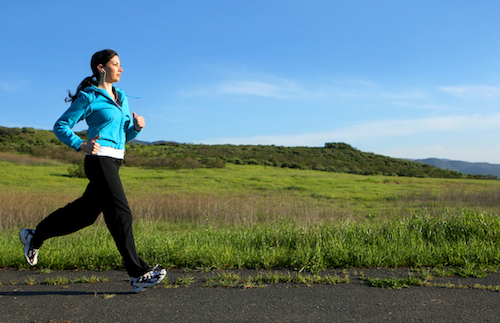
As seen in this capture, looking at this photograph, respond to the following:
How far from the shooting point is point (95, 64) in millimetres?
4066

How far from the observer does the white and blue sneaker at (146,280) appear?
3762 mm

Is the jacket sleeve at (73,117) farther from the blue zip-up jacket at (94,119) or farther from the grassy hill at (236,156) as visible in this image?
the grassy hill at (236,156)

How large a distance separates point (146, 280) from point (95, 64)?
2.26 meters

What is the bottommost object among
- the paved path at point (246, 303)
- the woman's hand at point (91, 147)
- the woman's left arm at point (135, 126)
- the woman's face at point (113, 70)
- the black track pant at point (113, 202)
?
the paved path at point (246, 303)

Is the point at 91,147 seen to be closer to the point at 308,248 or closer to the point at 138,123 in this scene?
the point at 138,123

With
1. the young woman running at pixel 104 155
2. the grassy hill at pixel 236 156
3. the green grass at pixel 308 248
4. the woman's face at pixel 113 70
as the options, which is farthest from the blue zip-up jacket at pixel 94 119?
the grassy hill at pixel 236 156

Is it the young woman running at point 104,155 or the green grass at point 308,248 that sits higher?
the young woman running at point 104,155

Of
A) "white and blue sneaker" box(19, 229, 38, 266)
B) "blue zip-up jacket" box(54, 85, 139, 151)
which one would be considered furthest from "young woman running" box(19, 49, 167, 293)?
"white and blue sneaker" box(19, 229, 38, 266)

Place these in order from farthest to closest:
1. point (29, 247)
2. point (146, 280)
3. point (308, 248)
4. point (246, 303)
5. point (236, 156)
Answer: point (236, 156) < point (308, 248) < point (29, 247) < point (146, 280) < point (246, 303)

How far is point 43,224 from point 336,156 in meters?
70.8

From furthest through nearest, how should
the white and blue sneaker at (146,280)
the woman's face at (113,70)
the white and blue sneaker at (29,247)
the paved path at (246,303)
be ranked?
the white and blue sneaker at (29,247), the woman's face at (113,70), the white and blue sneaker at (146,280), the paved path at (246,303)

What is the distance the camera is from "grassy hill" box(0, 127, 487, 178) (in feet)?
150

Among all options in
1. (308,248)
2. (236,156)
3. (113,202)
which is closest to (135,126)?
(113,202)

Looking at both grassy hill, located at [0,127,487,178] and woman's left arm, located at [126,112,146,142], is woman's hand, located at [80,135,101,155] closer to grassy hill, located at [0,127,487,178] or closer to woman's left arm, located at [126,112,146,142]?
woman's left arm, located at [126,112,146,142]
